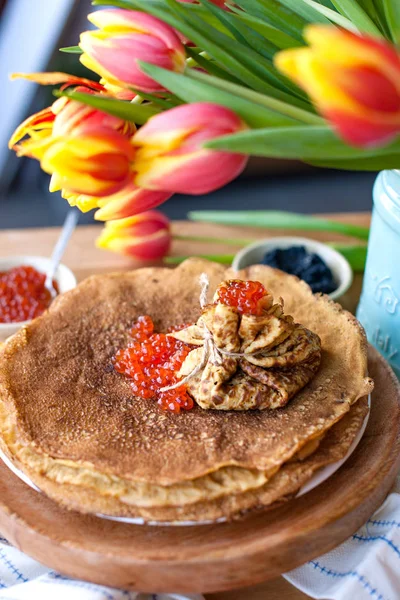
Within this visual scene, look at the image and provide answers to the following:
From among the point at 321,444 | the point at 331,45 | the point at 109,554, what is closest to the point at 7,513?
the point at 109,554

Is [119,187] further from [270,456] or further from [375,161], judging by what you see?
[270,456]

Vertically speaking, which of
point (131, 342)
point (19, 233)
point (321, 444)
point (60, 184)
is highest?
point (60, 184)

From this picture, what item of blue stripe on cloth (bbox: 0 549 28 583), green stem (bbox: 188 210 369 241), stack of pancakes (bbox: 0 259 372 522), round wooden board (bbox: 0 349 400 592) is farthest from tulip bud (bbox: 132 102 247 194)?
green stem (bbox: 188 210 369 241)

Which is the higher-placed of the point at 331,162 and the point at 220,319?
the point at 331,162

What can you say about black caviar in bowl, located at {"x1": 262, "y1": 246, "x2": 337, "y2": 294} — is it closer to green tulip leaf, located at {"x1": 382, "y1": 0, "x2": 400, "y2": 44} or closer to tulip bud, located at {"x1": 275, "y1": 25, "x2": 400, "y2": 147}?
green tulip leaf, located at {"x1": 382, "y1": 0, "x2": 400, "y2": 44}

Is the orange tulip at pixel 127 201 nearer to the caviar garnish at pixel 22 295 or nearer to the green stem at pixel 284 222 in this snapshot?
the caviar garnish at pixel 22 295

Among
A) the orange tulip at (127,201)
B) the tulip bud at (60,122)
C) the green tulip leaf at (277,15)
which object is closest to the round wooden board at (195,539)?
the orange tulip at (127,201)

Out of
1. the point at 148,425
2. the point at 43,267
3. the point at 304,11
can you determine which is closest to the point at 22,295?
the point at 43,267

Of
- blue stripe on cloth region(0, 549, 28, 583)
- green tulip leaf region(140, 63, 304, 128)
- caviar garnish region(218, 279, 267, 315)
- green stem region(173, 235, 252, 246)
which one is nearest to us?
green tulip leaf region(140, 63, 304, 128)
